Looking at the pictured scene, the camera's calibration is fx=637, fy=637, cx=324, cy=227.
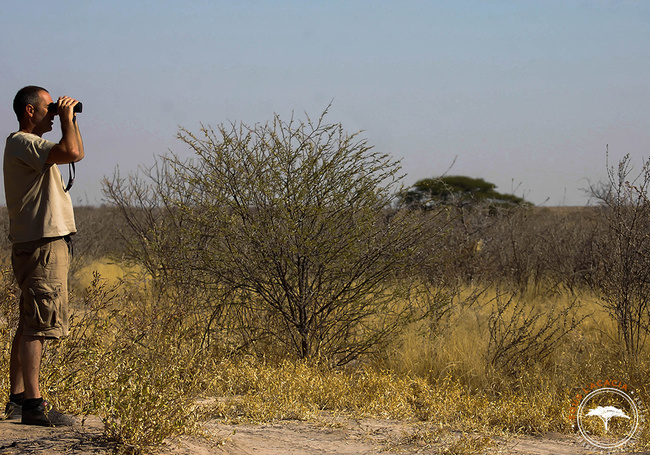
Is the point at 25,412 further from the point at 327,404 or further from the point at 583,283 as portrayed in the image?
the point at 583,283

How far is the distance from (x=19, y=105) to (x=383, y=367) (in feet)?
13.6

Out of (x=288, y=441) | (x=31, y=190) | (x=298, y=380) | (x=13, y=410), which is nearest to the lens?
(x=31, y=190)

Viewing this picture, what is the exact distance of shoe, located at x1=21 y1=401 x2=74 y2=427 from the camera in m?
3.33

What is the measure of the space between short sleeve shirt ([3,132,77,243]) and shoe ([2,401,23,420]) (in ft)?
2.96

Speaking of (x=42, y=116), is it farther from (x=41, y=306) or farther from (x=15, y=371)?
(x=15, y=371)

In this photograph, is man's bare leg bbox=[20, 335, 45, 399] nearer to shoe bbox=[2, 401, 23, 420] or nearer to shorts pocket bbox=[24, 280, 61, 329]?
shorts pocket bbox=[24, 280, 61, 329]

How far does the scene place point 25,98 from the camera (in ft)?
11.3

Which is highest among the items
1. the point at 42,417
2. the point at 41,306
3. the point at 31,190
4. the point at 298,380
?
the point at 31,190

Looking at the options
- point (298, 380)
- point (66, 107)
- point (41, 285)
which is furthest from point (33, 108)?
point (298, 380)

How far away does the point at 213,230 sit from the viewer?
619 centimetres

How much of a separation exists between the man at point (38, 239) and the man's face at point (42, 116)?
8 centimetres

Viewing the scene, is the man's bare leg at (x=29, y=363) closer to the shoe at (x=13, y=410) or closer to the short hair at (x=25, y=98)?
the shoe at (x=13, y=410)

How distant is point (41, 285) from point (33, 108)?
3.18ft

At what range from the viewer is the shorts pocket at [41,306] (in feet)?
10.8
